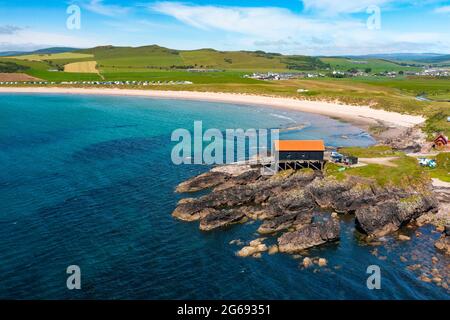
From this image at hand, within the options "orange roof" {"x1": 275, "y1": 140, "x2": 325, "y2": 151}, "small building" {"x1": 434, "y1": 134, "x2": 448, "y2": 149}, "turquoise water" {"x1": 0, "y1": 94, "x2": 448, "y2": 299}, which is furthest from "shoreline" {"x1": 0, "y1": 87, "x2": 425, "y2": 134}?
"turquoise water" {"x1": 0, "y1": 94, "x2": 448, "y2": 299}

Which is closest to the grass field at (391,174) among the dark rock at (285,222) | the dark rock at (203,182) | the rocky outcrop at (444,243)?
the dark rock at (285,222)

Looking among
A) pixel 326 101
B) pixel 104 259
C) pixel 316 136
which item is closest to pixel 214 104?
pixel 326 101

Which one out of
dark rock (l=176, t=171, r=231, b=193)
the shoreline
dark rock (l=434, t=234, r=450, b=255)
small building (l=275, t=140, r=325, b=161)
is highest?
the shoreline

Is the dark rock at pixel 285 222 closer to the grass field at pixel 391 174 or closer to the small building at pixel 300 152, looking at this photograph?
the grass field at pixel 391 174

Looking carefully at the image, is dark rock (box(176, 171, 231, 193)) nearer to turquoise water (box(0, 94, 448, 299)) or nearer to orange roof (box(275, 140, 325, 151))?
turquoise water (box(0, 94, 448, 299))

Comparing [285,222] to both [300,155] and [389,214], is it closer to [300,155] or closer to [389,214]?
[389,214]

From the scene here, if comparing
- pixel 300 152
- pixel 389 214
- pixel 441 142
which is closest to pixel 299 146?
pixel 300 152

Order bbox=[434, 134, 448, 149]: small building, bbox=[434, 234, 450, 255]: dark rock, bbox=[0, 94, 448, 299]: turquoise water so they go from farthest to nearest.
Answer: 1. bbox=[434, 134, 448, 149]: small building
2. bbox=[434, 234, 450, 255]: dark rock
3. bbox=[0, 94, 448, 299]: turquoise water

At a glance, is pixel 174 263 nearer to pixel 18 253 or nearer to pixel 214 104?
pixel 18 253
